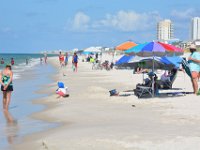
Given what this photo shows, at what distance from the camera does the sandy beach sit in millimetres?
6633

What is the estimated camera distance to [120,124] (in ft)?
28.3

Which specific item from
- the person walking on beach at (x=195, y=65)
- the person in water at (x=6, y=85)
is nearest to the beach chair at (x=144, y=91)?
the person walking on beach at (x=195, y=65)

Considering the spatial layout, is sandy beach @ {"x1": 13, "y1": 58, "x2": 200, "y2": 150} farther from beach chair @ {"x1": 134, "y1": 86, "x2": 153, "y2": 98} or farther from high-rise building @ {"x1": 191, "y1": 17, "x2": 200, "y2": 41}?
high-rise building @ {"x1": 191, "y1": 17, "x2": 200, "y2": 41}

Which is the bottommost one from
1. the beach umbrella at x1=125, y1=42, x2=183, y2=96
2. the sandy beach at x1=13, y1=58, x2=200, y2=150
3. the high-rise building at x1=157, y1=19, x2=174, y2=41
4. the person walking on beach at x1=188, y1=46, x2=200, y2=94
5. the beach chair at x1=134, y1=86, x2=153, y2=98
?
the sandy beach at x1=13, y1=58, x2=200, y2=150

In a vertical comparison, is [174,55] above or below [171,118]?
above

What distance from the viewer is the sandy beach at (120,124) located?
663 cm

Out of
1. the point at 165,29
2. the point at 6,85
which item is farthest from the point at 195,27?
the point at 6,85

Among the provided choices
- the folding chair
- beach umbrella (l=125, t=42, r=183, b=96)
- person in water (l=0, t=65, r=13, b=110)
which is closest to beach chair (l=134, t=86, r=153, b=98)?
the folding chair

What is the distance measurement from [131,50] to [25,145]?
677cm

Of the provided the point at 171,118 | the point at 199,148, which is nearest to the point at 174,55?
the point at 171,118

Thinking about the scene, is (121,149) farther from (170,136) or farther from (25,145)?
(25,145)

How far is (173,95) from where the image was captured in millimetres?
13359

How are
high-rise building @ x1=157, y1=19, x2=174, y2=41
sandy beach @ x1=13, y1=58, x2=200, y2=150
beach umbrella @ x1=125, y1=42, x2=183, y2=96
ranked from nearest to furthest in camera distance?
1. sandy beach @ x1=13, y1=58, x2=200, y2=150
2. beach umbrella @ x1=125, y1=42, x2=183, y2=96
3. high-rise building @ x1=157, y1=19, x2=174, y2=41

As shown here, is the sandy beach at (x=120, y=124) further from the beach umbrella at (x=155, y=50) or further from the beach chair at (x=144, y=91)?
the beach umbrella at (x=155, y=50)
